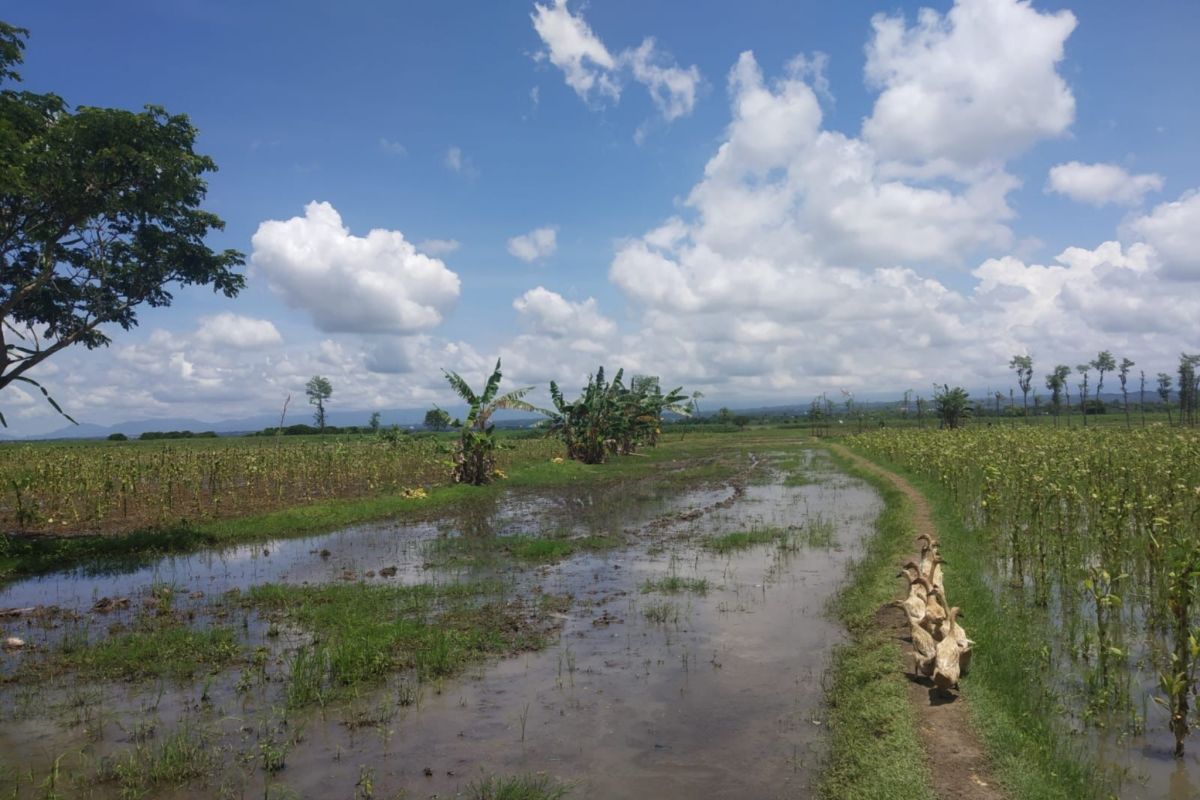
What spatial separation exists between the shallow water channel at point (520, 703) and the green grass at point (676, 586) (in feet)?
0.33

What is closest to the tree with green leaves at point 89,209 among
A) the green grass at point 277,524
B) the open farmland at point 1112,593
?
the green grass at point 277,524

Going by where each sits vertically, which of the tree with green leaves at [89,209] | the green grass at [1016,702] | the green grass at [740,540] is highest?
the tree with green leaves at [89,209]

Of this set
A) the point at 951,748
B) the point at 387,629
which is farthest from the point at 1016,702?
the point at 387,629

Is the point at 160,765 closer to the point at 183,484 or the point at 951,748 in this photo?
the point at 951,748

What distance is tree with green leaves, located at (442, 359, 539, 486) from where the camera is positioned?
24.2 metres

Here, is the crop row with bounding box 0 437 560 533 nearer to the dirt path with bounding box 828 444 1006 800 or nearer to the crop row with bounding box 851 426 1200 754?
the dirt path with bounding box 828 444 1006 800

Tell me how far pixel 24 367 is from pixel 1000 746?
57.2 feet

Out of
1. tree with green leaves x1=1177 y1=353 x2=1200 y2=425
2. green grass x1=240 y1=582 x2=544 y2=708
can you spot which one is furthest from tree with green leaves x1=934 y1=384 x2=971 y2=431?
green grass x1=240 y1=582 x2=544 y2=708

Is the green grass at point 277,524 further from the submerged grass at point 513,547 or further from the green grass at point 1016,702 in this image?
the green grass at point 1016,702

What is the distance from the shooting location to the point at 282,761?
18.1ft

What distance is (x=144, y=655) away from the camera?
26.1 feet

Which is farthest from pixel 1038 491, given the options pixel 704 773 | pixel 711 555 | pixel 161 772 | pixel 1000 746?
pixel 161 772

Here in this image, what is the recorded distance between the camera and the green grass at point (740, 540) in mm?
14138

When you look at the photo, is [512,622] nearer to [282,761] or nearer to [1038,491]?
[282,761]
